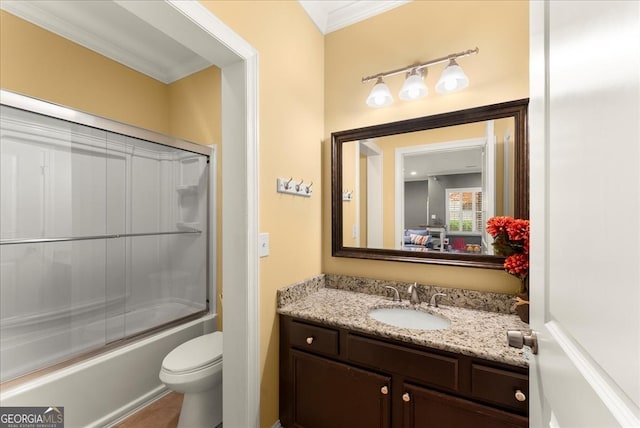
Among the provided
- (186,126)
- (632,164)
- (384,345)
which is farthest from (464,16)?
(186,126)

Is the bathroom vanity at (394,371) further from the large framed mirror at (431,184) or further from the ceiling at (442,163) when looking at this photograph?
the ceiling at (442,163)

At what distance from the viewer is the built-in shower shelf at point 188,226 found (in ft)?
8.16

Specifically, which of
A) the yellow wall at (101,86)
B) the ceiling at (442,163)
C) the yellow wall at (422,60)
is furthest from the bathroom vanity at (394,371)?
the yellow wall at (101,86)

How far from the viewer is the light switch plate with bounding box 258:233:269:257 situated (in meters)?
1.38

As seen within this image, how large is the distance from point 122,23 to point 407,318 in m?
2.98

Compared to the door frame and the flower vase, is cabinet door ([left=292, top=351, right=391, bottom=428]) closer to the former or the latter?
the door frame

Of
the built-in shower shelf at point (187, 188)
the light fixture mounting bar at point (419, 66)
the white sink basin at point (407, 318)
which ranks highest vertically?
the light fixture mounting bar at point (419, 66)

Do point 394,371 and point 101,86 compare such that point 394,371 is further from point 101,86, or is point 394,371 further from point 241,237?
point 101,86

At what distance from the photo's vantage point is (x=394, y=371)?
1.20 metres

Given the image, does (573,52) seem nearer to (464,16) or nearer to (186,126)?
(464,16)

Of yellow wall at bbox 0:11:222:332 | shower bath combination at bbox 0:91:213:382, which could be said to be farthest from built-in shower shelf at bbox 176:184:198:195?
yellow wall at bbox 0:11:222:332

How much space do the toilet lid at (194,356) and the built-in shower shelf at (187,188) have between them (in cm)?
133

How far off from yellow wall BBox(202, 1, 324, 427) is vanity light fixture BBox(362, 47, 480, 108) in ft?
1.48

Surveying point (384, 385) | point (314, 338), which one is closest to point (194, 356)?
point (314, 338)
